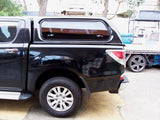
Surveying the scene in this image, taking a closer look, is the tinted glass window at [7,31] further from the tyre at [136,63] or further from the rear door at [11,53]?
the tyre at [136,63]

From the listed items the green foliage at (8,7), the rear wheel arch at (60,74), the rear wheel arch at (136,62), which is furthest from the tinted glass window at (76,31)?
the green foliage at (8,7)

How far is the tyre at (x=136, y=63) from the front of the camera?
6426 millimetres

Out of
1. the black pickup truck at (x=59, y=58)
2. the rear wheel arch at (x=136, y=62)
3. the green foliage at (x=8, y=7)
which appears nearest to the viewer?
the black pickup truck at (x=59, y=58)

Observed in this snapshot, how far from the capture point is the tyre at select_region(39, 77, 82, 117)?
10.1ft

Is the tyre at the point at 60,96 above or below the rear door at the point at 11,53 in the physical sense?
below

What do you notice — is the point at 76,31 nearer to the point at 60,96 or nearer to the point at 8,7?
the point at 60,96

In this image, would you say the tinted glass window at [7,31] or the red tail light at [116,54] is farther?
the tinted glass window at [7,31]

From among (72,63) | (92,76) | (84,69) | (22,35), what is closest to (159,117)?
(92,76)

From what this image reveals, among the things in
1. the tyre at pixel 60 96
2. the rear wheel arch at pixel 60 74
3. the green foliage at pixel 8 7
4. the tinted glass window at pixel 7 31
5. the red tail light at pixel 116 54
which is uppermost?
the green foliage at pixel 8 7

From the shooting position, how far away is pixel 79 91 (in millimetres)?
3096

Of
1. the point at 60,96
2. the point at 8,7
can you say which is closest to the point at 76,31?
the point at 60,96

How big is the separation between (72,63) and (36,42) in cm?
80

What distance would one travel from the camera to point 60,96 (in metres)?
3.13

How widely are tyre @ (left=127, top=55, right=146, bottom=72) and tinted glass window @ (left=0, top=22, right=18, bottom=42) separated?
4704 millimetres
